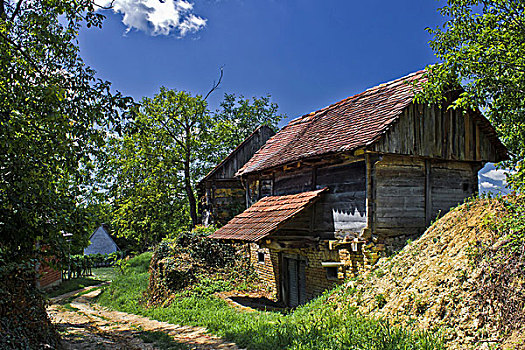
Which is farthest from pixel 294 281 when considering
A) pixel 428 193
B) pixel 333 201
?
pixel 428 193

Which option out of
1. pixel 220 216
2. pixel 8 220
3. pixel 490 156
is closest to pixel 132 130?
pixel 8 220

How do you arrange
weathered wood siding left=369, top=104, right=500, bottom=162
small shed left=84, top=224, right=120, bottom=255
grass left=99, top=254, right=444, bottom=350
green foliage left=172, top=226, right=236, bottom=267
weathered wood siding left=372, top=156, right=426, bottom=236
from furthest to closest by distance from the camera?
1. small shed left=84, top=224, right=120, bottom=255
2. green foliage left=172, top=226, right=236, bottom=267
3. weathered wood siding left=369, top=104, right=500, bottom=162
4. weathered wood siding left=372, top=156, right=426, bottom=236
5. grass left=99, top=254, right=444, bottom=350

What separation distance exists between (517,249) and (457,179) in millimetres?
6349

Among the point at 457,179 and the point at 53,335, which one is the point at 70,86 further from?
the point at 457,179

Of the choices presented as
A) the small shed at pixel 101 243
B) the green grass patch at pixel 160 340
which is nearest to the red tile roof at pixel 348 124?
the green grass patch at pixel 160 340

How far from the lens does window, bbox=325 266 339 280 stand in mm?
11727

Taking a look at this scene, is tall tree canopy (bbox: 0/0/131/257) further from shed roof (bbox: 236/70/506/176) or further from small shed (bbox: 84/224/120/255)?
small shed (bbox: 84/224/120/255)

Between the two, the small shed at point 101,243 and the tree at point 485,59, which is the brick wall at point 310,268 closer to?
the tree at point 485,59

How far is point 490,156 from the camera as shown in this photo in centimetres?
1293

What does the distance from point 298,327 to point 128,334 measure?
4725 millimetres

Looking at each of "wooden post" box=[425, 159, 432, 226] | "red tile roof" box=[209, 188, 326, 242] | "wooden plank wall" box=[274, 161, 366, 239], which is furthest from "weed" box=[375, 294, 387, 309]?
"wooden post" box=[425, 159, 432, 226]

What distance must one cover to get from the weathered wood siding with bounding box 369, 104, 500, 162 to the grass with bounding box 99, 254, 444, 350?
480cm

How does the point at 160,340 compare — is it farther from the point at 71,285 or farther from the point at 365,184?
the point at 71,285

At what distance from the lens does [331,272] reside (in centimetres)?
1190
